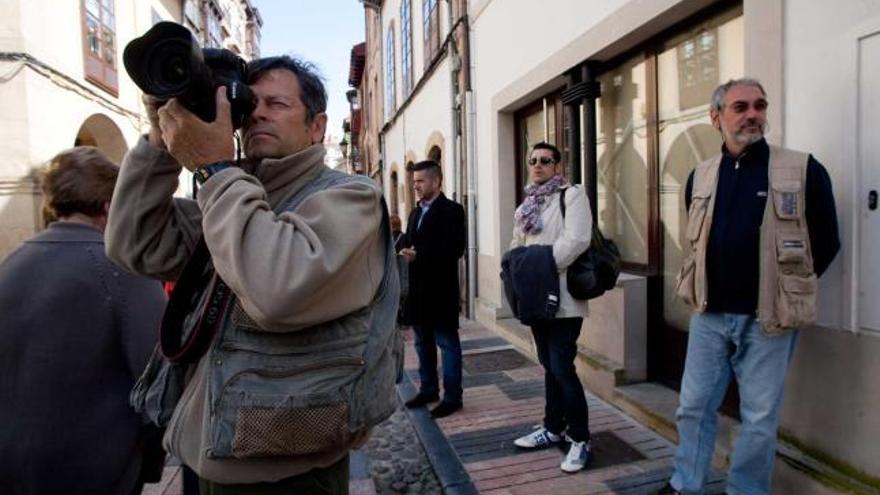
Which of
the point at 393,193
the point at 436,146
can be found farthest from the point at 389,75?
the point at 436,146

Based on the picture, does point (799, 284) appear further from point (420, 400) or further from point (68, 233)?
point (420, 400)

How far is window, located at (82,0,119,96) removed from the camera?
1069 centimetres

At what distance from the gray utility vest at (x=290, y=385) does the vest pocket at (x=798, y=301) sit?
6.03 ft

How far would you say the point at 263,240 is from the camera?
1049mm

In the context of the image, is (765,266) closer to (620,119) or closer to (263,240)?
(263,240)

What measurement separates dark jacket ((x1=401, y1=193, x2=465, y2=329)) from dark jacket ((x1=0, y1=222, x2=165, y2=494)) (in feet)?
8.62

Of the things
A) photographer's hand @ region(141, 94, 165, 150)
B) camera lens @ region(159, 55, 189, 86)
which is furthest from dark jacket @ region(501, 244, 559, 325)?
camera lens @ region(159, 55, 189, 86)

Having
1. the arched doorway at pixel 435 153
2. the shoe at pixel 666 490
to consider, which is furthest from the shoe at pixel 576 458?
the arched doorway at pixel 435 153

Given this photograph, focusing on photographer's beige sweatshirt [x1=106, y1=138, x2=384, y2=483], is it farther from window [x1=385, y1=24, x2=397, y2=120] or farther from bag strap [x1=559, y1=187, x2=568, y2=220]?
window [x1=385, y1=24, x2=397, y2=120]

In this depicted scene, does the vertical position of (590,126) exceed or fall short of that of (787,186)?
it exceeds it

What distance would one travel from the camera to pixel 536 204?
335cm

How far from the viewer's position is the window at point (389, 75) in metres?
14.8

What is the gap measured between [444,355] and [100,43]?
35.7 feet

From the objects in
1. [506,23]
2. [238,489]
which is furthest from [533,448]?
[506,23]
